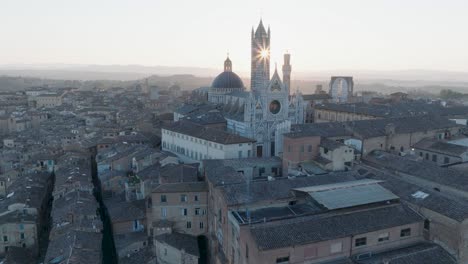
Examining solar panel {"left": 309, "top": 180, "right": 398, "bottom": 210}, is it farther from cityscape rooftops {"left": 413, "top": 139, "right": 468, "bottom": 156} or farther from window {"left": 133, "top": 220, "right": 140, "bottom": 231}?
window {"left": 133, "top": 220, "right": 140, "bottom": 231}

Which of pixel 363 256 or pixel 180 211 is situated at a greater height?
pixel 363 256

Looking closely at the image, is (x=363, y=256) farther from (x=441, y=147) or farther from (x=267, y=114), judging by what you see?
(x=267, y=114)

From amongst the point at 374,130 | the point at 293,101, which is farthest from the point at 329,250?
the point at 293,101

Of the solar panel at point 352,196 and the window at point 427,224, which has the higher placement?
the solar panel at point 352,196

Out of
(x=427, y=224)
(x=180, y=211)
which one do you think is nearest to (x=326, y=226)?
(x=427, y=224)

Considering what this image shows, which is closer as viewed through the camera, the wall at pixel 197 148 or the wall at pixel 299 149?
the wall at pixel 299 149

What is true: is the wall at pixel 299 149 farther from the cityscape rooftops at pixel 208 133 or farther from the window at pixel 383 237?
the window at pixel 383 237

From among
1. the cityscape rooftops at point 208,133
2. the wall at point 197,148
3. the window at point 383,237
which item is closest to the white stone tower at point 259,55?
the cityscape rooftops at point 208,133

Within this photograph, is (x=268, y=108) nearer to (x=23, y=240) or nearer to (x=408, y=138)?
(x=408, y=138)

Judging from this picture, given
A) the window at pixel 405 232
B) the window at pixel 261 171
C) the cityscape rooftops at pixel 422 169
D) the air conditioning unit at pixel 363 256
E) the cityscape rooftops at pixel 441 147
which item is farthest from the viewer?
the window at pixel 261 171
